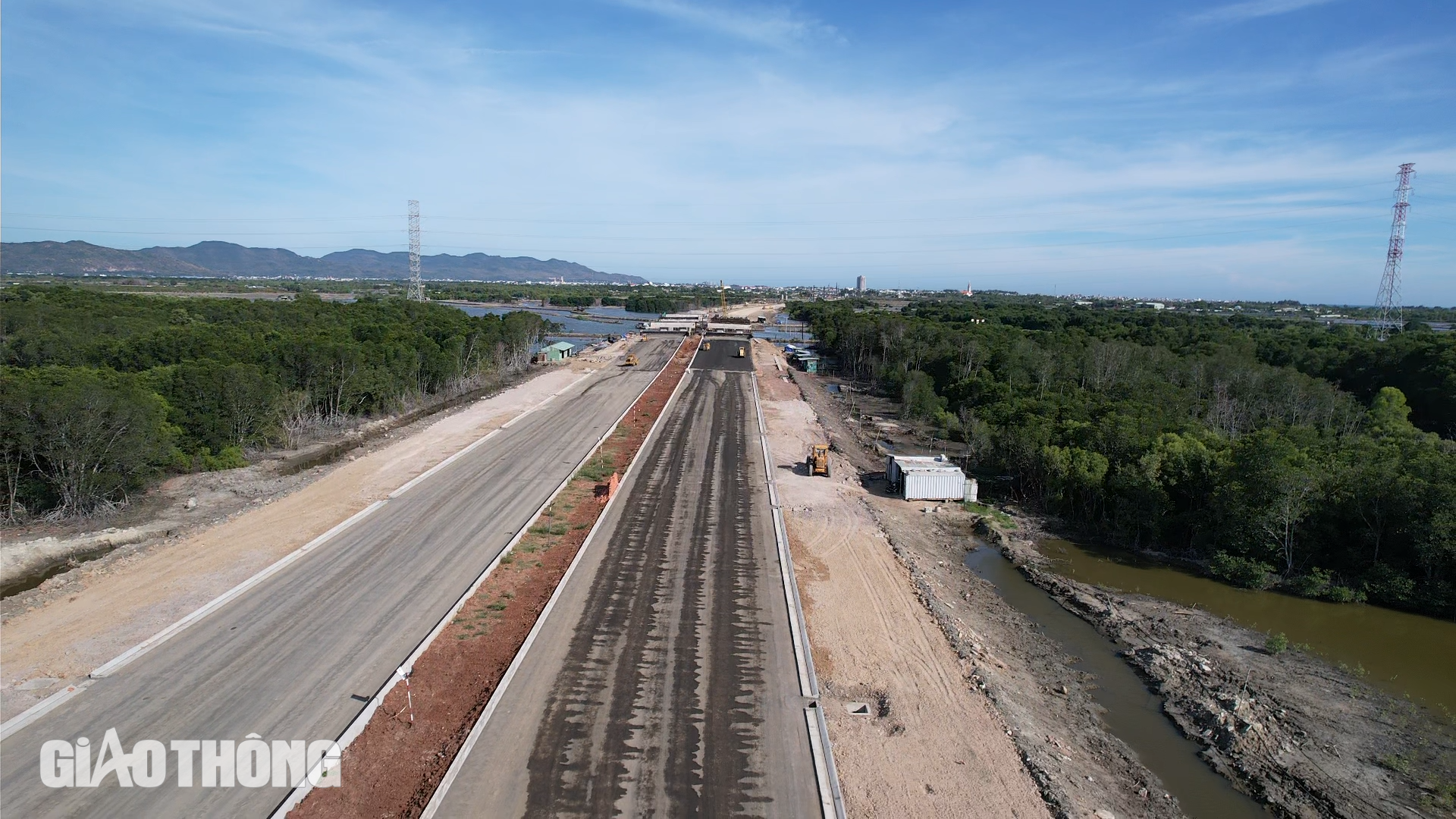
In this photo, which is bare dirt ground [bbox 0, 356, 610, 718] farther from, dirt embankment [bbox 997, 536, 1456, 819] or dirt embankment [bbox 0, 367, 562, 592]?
dirt embankment [bbox 997, 536, 1456, 819]

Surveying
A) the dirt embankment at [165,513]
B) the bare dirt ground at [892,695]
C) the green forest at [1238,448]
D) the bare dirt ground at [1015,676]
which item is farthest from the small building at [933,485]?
the dirt embankment at [165,513]

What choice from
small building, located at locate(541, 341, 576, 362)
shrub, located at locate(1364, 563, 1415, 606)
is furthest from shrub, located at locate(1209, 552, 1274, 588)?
small building, located at locate(541, 341, 576, 362)

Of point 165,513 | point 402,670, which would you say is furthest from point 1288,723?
point 165,513

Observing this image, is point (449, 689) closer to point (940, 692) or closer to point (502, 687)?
point (502, 687)

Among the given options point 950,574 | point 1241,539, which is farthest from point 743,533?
point 1241,539


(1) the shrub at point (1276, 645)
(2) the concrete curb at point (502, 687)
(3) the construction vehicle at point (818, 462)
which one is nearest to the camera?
(2) the concrete curb at point (502, 687)

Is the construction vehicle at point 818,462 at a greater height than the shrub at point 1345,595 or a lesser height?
greater

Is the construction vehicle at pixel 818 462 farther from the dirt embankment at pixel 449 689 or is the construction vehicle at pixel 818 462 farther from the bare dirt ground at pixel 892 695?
the dirt embankment at pixel 449 689

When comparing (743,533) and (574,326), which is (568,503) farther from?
(574,326)
